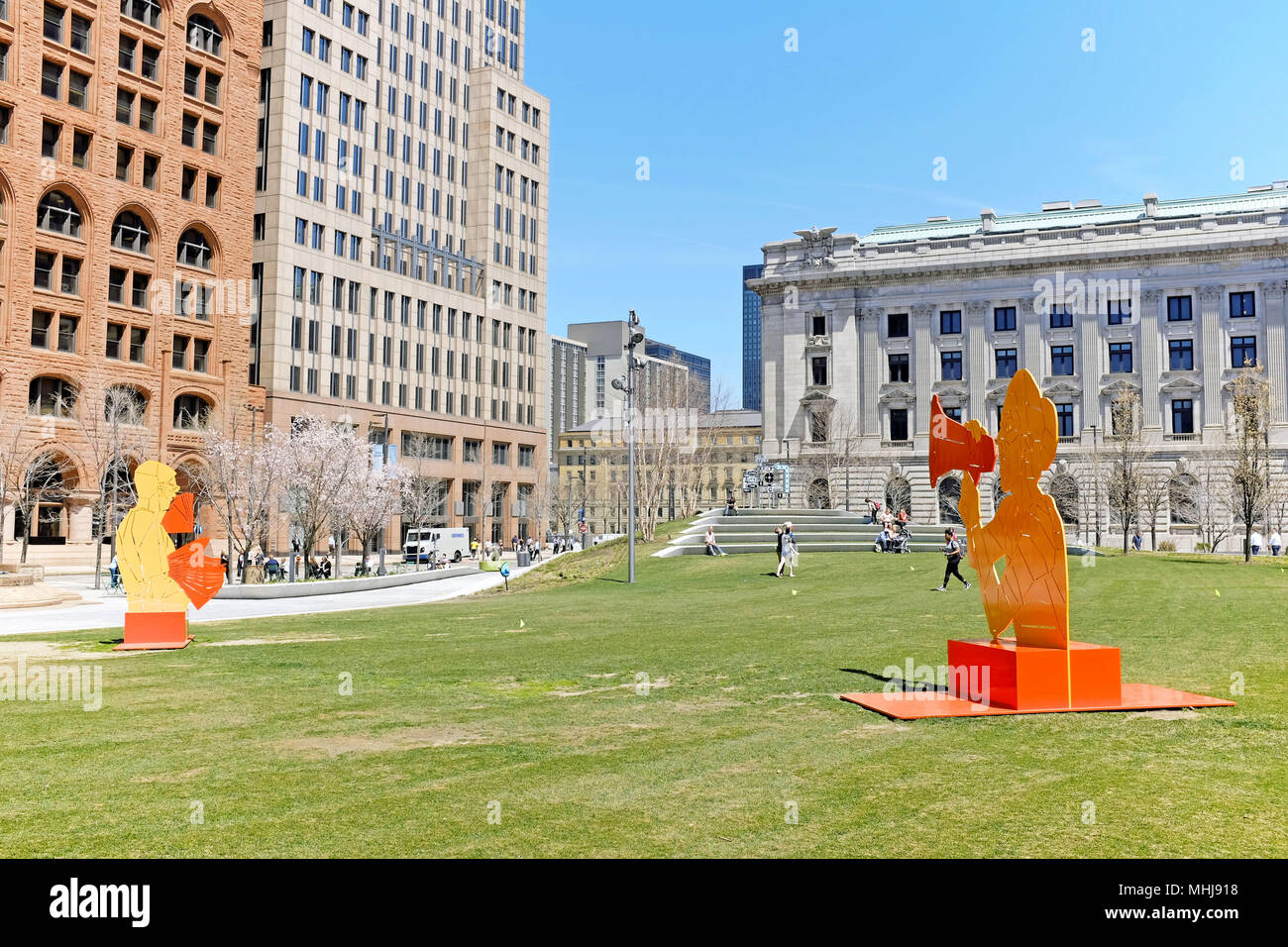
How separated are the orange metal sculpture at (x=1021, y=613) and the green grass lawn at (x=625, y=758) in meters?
0.40

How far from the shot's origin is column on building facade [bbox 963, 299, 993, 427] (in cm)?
7644

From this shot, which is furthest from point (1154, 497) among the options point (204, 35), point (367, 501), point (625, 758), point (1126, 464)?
point (204, 35)

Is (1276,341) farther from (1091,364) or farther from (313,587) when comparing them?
(313,587)

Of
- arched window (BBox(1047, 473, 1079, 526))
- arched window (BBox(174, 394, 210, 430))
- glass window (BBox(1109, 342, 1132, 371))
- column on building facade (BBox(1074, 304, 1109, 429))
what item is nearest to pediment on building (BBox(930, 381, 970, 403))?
column on building facade (BBox(1074, 304, 1109, 429))

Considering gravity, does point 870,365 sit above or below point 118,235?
below

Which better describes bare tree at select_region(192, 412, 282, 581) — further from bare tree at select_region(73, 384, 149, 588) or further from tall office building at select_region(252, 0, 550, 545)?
tall office building at select_region(252, 0, 550, 545)

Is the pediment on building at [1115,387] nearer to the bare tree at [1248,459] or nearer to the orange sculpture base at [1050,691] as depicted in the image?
the bare tree at [1248,459]

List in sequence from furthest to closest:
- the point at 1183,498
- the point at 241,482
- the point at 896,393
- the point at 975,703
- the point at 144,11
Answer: the point at 896,393
the point at 1183,498
the point at 144,11
the point at 241,482
the point at 975,703

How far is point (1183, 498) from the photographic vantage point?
70188 mm

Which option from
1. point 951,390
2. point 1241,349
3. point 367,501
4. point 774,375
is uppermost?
point 1241,349

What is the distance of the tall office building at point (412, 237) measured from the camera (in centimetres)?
7675

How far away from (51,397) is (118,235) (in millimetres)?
10961

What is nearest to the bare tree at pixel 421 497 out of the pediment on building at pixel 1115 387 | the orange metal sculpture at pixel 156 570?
the orange metal sculpture at pixel 156 570
